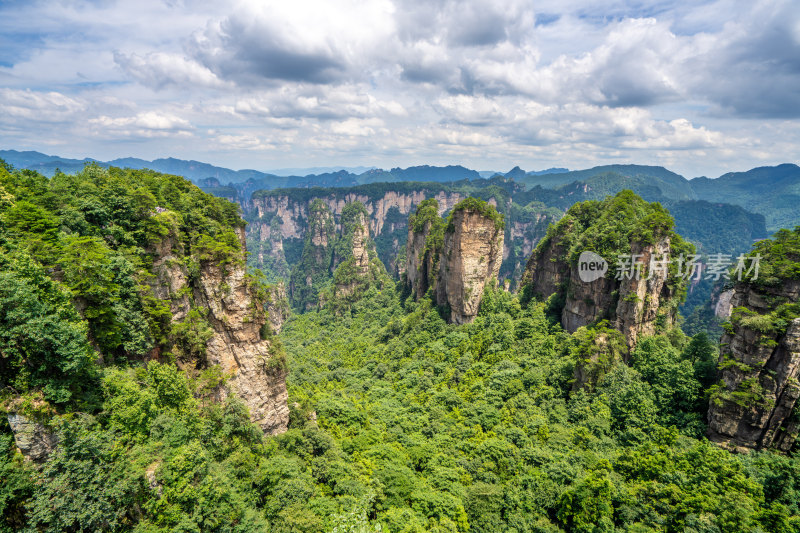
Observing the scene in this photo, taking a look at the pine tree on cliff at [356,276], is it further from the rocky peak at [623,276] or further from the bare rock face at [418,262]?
the rocky peak at [623,276]

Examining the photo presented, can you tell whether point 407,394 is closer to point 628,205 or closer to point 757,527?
point 757,527

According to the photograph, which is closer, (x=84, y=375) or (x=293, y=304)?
(x=84, y=375)

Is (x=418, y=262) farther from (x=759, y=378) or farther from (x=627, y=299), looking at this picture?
(x=759, y=378)

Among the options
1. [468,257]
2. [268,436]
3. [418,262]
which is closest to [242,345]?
[268,436]

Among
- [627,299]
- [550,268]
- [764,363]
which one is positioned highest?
[550,268]

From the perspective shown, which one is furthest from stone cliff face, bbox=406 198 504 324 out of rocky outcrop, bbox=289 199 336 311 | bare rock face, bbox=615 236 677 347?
rocky outcrop, bbox=289 199 336 311

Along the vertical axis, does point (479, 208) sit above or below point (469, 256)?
above

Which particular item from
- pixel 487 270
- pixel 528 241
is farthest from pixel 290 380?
pixel 528 241
